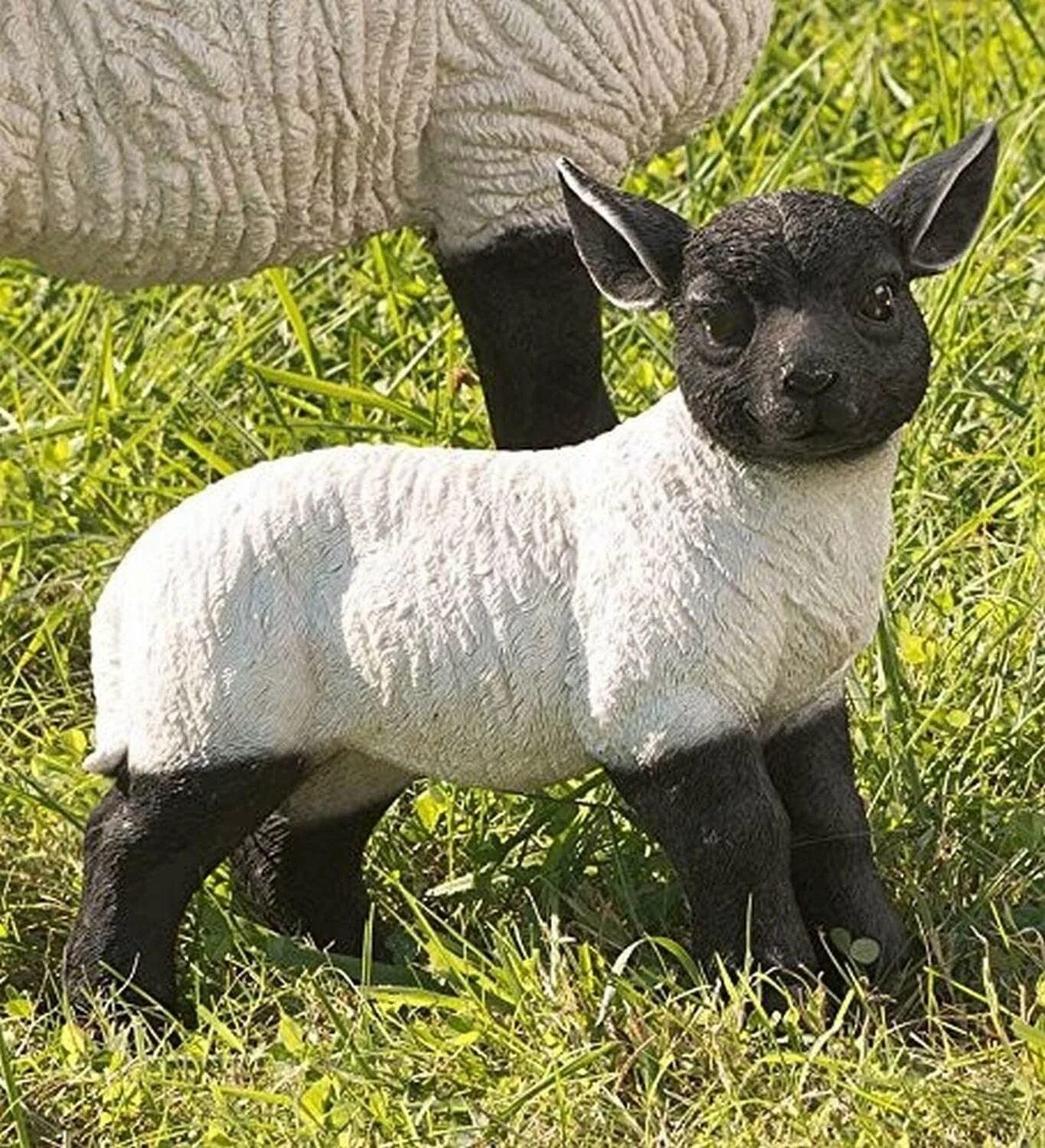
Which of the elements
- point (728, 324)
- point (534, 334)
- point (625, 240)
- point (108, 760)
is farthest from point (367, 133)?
point (108, 760)

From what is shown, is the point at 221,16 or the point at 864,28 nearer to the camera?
the point at 221,16

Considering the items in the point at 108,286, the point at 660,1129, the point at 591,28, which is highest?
the point at 591,28

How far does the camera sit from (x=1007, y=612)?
374 cm

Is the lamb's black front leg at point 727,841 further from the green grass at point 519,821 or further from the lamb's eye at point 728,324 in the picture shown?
the lamb's eye at point 728,324

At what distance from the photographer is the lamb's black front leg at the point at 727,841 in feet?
9.75

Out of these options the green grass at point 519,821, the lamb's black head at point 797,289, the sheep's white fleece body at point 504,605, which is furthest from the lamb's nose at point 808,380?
the green grass at point 519,821

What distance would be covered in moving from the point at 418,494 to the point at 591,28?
2.04 ft

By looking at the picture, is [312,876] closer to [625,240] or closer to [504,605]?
[504,605]

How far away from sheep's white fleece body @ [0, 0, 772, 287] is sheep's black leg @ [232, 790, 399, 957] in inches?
24.9

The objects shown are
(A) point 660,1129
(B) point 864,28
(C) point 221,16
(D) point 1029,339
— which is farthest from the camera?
(B) point 864,28

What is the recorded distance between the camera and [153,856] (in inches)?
124

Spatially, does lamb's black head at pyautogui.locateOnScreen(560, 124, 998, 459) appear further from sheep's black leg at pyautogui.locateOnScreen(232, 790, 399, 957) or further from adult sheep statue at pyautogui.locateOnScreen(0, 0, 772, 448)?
sheep's black leg at pyautogui.locateOnScreen(232, 790, 399, 957)

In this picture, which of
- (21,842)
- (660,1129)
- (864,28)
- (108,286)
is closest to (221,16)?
(108,286)

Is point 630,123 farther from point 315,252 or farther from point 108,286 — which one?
point 108,286
